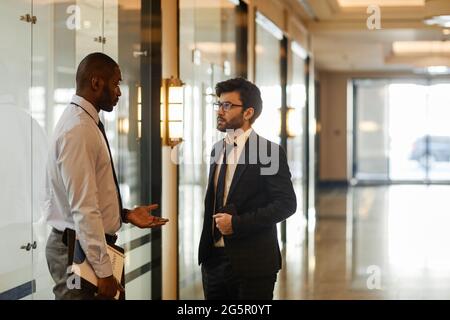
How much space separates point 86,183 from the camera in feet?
10.3

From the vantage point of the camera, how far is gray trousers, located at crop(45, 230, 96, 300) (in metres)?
3.29

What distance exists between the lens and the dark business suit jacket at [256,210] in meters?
3.92

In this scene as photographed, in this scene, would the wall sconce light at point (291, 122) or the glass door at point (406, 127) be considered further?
the glass door at point (406, 127)

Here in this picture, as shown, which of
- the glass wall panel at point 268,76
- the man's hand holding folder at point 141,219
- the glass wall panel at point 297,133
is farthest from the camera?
the glass wall panel at point 297,133

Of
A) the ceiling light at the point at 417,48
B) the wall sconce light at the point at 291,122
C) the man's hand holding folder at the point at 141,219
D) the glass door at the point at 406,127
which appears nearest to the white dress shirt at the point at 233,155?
the man's hand holding folder at the point at 141,219

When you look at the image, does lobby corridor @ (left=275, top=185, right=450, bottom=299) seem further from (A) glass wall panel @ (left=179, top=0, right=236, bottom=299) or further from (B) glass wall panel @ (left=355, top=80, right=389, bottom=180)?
(B) glass wall panel @ (left=355, top=80, right=389, bottom=180)

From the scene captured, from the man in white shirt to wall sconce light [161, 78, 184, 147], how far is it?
2.90m

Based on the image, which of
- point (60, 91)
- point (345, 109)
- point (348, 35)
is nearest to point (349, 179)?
point (345, 109)

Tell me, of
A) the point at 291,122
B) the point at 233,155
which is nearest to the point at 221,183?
the point at 233,155

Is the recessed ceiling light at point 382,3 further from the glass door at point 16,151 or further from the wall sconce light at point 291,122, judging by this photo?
the glass door at point 16,151

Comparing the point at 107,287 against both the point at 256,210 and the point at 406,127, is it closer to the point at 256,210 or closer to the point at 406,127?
the point at 256,210

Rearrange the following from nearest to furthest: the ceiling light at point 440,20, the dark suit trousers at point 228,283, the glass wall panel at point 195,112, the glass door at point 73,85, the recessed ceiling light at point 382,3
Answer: the dark suit trousers at point 228,283
the glass door at point 73,85
the glass wall panel at point 195,112
the ceiling light at point 440,20
the recessed ceiling light at point 382,3

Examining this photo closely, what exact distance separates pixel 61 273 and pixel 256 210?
41.5 inches

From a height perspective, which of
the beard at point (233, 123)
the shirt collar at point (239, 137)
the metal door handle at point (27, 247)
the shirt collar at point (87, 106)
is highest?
the shirt collar at point (87, 106)
